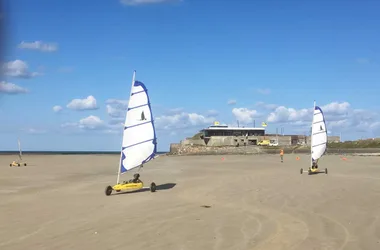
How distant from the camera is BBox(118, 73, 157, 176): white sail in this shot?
20703 mm

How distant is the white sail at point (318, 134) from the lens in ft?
104

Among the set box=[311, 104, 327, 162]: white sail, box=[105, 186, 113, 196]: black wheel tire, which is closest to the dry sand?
box=[105, 186, 113, 196]: black wheel tire

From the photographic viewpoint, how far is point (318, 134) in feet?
107

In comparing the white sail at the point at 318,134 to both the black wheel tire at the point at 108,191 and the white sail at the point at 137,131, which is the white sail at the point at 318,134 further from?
the black wheel tire at the point at 108,191

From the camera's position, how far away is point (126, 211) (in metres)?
13.5

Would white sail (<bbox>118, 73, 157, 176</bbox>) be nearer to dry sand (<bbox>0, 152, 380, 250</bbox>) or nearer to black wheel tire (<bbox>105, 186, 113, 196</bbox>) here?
dry sand (<bbox>0, 152, 380, 250</bbox>)

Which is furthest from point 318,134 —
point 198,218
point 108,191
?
point 198,218

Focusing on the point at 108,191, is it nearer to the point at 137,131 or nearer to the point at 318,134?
the point at 137,131

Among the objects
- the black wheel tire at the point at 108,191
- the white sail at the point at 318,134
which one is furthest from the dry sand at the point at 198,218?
the white sail at the point at 318,134

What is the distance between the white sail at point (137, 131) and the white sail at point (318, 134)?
1494 cm

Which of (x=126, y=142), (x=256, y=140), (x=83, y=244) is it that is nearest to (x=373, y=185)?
(x=126, y=142)

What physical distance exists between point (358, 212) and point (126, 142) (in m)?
11.3

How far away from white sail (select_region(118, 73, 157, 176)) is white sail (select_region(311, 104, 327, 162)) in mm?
14940

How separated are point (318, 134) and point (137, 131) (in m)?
16.7
